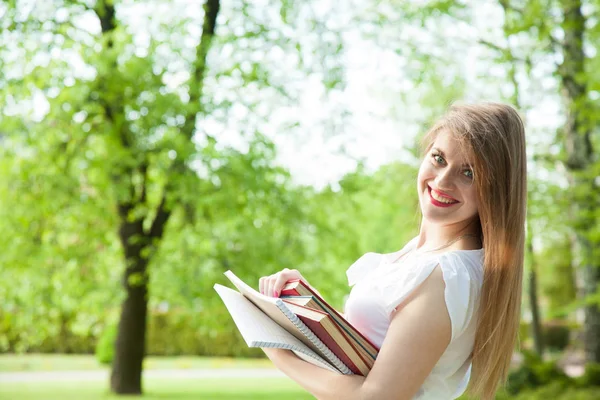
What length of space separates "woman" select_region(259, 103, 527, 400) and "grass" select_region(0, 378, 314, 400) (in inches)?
424

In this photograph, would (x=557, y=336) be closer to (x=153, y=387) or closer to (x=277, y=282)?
(x=153, y=387)

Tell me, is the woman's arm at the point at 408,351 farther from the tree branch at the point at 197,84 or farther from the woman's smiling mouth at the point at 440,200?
the tree branch at the point at 197,84

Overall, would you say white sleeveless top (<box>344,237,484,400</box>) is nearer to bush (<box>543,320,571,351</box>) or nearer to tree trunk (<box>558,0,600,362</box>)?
tree trunk (<box>558,0,600,362</box>)

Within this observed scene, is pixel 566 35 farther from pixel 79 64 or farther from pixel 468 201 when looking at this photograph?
pixel 468 201

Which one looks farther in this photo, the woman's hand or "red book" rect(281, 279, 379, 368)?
the woman's hand

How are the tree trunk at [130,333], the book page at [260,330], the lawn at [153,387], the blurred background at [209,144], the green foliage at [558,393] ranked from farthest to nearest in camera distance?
1. the lawn at [153,387]
2. the tree trunk at [130,333]
3. the blurred background at [209,144]
4. the green foliage at [558,393]
5. the book page at [260,330]

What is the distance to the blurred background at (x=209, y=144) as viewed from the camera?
919 cm

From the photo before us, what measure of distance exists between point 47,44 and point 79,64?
20.1 inches

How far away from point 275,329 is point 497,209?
62 cm

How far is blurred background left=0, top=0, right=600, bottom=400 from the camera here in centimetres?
919

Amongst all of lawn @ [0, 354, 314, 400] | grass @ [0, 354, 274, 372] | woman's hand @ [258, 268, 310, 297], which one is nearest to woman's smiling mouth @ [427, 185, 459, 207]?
woman's hand @ [258, 268, 310, 297]

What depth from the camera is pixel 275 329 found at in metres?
1.82

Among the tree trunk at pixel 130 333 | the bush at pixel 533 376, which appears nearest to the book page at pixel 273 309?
the bush at pixel 533 376

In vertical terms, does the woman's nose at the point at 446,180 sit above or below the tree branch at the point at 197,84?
below
